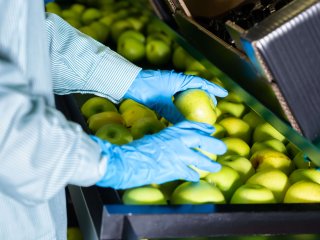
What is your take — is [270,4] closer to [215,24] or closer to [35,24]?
[215,24]

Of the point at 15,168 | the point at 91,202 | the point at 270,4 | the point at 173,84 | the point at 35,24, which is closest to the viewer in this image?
the point at 15,168

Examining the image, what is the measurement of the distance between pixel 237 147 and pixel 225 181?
0.26 metres

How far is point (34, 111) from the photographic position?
113 cm

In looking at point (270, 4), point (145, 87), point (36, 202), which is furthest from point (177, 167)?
point (270, 4)

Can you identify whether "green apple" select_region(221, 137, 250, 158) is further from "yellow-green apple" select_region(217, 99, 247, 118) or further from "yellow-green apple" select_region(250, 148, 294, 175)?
"yellow-green apple" select_region(217, 99, 247, 118)

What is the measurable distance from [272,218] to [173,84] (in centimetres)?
69

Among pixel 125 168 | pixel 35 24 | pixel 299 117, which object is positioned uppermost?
pixel 35 24

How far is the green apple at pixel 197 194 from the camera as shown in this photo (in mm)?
1401

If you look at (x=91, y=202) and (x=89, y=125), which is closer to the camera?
(x=91, y=202)

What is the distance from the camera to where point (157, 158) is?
53.7 inches

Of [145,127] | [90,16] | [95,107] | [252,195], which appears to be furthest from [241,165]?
→ [90,16]

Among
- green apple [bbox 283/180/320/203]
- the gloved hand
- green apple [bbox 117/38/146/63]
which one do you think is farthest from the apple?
green apple [bbox 117/38/146/63]

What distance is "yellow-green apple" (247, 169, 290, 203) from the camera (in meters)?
1.55

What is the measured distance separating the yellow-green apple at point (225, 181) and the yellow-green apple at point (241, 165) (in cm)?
7
